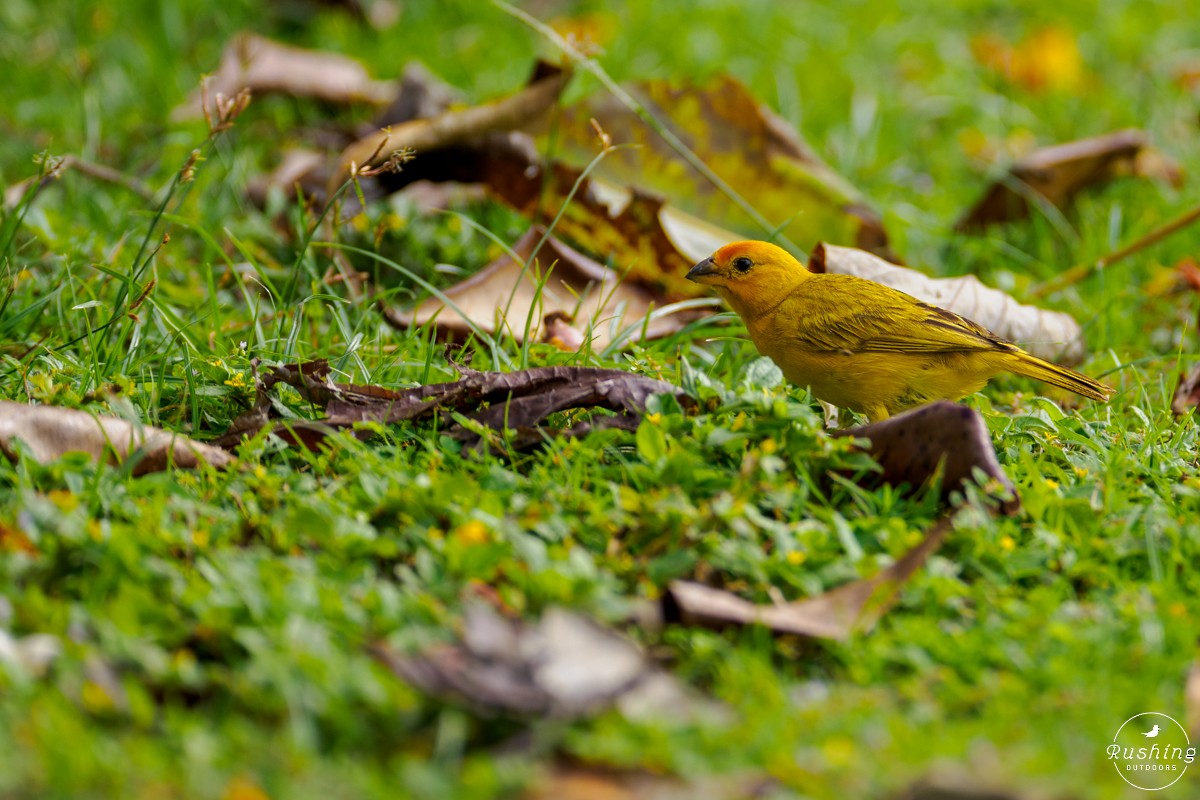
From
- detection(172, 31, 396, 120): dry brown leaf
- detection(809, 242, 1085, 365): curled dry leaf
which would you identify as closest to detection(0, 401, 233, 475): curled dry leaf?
detection(809, 242, 1085, 365): curled dry leaf

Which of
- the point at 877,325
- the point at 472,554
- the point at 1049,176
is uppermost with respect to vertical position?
the point at 1049,176

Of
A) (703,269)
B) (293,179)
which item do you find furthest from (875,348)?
(293,179)

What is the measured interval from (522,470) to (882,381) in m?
1.28

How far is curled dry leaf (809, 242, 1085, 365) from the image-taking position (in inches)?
179

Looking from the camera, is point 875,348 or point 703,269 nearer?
point 875,348

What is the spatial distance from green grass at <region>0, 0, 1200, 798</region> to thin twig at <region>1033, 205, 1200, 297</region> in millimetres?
117

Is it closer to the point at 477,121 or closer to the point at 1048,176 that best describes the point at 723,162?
the point at 477,121

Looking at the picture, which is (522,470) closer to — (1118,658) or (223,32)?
(1118,658)

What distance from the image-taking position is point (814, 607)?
275 centimetres

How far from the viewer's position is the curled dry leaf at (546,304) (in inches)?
167

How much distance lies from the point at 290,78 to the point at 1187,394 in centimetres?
443

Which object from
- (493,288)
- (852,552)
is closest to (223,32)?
(493,288)

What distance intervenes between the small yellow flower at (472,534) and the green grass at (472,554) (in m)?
0.01

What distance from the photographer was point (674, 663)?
104 inches
